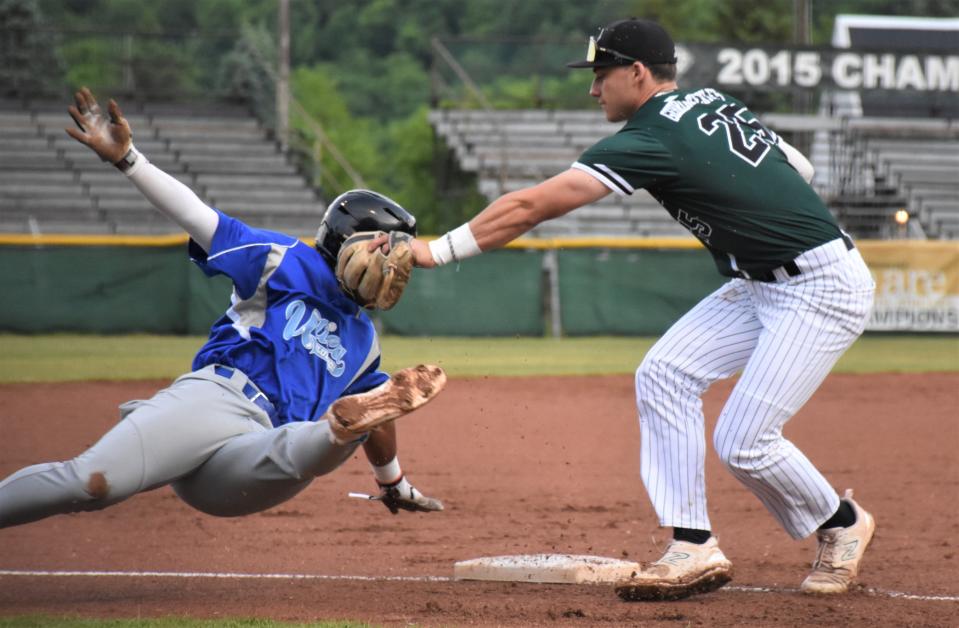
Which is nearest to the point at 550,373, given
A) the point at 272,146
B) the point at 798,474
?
the point at 798,474

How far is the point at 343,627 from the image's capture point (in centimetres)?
404

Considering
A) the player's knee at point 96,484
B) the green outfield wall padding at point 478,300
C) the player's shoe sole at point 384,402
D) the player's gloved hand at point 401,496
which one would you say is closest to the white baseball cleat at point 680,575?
the player's gloved hand at point 401,496

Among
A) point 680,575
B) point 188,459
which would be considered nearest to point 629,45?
point 680,575

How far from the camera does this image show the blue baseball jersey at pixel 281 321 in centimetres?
416

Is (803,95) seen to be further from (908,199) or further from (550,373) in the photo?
(550,373)

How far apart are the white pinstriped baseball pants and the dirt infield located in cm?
38

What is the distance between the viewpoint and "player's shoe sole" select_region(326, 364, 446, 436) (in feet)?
12.4

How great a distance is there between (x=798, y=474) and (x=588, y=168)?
4.38 feet

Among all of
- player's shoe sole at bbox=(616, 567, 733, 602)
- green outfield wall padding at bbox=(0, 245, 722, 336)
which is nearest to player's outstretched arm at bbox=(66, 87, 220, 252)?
player's shoe sole at bbox=(616, 567, 733, 602)

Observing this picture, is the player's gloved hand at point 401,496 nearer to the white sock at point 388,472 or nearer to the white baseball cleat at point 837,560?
the white sock at point 388,472

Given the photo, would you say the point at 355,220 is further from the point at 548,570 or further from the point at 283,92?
the point at 283,92

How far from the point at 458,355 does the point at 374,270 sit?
11.0 m

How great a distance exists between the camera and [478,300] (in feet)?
58.6

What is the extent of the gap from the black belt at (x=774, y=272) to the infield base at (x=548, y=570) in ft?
4.17
